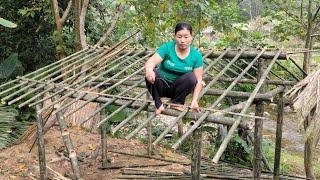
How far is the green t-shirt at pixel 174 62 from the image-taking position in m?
3.74

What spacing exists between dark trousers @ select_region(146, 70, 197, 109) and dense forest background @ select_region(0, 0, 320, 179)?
3.26 meters

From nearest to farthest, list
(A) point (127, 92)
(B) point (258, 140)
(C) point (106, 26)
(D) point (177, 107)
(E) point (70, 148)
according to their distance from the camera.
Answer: (D) point (177, 107), (B) point (258, 140), (E) point (70, 148), (A) point (127, 92), (C) point (106, 26)

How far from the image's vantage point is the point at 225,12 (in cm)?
783

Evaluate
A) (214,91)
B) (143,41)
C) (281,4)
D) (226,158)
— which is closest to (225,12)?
(281,4)

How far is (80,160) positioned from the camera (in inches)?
266

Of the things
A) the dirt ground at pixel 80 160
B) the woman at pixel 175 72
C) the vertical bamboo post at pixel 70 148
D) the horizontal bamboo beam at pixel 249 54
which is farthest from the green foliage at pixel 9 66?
the woman at pixel 175 72

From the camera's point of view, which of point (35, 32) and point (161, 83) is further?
point (35, 32)

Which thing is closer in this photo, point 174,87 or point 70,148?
point 174,87

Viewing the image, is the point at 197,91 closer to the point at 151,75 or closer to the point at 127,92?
the point at 151,75

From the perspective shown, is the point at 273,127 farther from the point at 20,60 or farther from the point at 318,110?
the point at 318,110

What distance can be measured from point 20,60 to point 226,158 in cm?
463

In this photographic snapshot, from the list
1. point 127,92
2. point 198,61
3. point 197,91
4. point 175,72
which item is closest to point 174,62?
point 175,72

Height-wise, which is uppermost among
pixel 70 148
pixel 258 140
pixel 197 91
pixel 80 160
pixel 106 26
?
pixel 106 26

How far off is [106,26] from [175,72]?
5.71 meters
